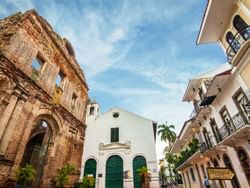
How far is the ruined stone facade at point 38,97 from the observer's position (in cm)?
935

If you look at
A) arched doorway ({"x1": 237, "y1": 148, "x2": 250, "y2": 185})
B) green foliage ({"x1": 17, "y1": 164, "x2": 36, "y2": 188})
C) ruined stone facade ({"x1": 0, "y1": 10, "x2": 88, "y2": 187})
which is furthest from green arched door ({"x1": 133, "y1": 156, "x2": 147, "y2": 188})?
green foliage ({"x1": 17, "y1": 164, "x2": 36, "y2": 188})

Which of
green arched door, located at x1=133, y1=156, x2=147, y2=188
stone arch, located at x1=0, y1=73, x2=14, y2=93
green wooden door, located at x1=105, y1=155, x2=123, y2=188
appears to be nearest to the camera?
stone arch, located at x1=0, y1=73, x2=14, y2=93

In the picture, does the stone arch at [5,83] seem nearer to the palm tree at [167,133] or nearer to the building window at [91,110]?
the building window at [91,110]

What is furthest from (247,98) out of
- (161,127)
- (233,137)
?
(161,127)

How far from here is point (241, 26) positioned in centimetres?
886

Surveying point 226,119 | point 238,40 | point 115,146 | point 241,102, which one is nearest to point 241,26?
point 238,40

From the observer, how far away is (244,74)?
329 inches

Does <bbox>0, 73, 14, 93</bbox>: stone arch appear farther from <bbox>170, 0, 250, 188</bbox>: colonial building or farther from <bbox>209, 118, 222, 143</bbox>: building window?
<bbox>209, 118, 222, 143</bbox>: building window

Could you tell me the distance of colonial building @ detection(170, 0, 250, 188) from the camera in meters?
8.33

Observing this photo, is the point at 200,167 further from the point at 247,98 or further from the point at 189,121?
the point at 247,98

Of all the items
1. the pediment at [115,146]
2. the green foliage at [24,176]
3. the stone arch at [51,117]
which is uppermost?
the stone arch at [51,117]

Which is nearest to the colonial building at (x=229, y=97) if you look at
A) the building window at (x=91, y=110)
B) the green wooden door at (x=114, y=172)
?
the green wooden door at (x=114, y=172)

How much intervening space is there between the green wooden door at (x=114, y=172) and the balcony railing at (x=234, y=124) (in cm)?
1171

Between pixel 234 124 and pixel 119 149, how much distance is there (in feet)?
42.5
